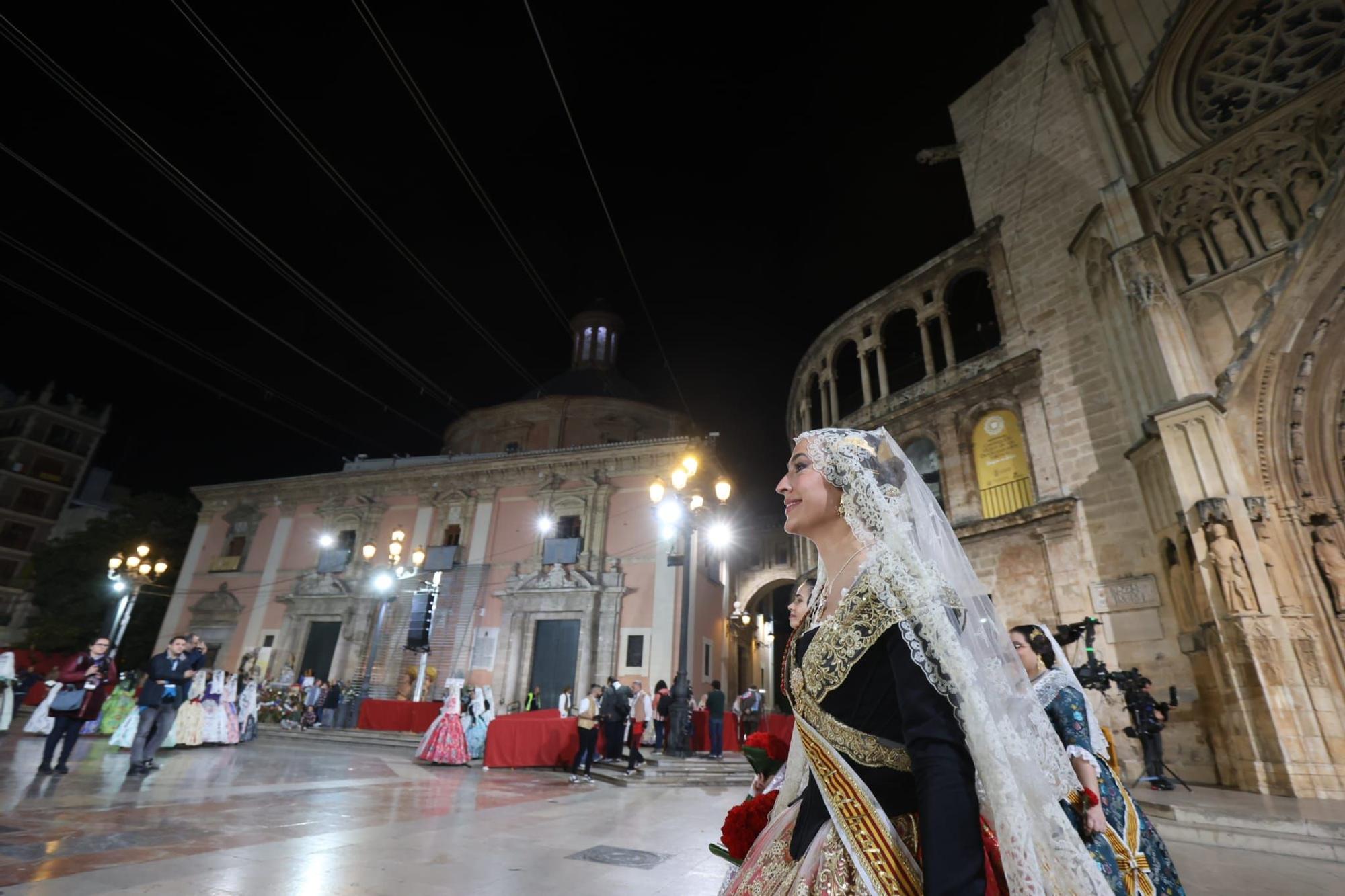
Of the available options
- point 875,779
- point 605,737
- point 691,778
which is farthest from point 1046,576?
point 875,779

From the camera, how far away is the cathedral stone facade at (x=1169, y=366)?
8320mm

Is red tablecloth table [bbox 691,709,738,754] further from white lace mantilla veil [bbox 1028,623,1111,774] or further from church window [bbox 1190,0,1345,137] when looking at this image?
church window [bbox 1190,0,1345,137]

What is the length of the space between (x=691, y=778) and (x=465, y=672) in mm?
12620

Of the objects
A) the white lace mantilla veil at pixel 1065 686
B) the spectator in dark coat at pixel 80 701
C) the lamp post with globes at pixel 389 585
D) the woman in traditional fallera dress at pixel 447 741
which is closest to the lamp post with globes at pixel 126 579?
the lamp post with globes at pixel 389 585

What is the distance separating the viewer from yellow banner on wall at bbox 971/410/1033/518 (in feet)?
44.2

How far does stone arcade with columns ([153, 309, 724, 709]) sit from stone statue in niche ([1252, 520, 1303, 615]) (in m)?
13.0

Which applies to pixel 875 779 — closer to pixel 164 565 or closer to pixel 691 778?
pixel 691 778

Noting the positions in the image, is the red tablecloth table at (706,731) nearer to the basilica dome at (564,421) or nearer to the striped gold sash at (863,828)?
the basilica dome at (564,421)

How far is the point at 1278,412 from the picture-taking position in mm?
8945

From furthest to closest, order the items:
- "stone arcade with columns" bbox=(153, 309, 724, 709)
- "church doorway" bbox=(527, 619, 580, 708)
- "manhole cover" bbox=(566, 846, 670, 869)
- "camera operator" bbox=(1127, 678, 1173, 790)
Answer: "stone arcade with columns" bbox=(153, 309, 724, 709) < "church doorway" bbox=(527, 619, 580, 708) < "camera operator" bbox=(1127, 678, 1173, 790) < "manhole cover" bbox=(566, 846, 670, 869)

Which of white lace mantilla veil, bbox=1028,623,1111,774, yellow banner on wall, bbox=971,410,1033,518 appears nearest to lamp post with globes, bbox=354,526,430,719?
yellow banner on wall, bbox=971,410,1033,518

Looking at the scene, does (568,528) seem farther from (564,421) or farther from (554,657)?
(564,421)

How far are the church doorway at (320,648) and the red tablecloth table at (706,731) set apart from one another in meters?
14.8

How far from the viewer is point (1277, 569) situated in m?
8.28
